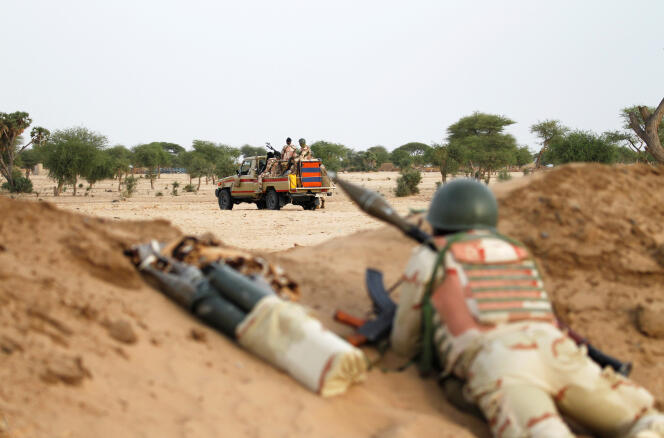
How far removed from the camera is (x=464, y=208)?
12.3ft

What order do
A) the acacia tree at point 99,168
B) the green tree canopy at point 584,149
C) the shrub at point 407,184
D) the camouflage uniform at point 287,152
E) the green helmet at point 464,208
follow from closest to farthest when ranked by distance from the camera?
the green helmet at point 464,208
the camouflage uniform at point 287,152
the green tree canopy at point 584,149
the shrub at point 407,184
the acacia tree at point 99,168

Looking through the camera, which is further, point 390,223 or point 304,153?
point 304,153

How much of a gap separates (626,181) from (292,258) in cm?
352

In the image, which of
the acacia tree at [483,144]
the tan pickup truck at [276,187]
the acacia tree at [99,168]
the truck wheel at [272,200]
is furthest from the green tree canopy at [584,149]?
the acacia tree at [99,168]

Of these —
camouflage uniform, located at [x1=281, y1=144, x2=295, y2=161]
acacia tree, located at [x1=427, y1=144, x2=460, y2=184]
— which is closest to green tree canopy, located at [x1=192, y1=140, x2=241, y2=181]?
acacia tree, located at [x1=427, y1=144, x2=460, y2=184]

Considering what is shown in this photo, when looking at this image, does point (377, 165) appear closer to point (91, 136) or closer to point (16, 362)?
point (91, 136)

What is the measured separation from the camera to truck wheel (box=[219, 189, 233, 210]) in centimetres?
2211

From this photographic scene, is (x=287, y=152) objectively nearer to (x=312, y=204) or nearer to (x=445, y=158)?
(x=312, y=204)

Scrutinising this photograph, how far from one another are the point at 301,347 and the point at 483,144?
3475cm

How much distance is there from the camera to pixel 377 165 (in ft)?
239

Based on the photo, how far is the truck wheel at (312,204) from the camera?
2162 centimetres

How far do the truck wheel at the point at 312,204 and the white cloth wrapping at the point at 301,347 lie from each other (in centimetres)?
1816

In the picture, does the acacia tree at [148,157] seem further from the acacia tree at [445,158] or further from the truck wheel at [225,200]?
the truck wheel at [225,200]

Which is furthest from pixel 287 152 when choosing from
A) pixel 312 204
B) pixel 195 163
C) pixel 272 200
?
pixel 195 163
